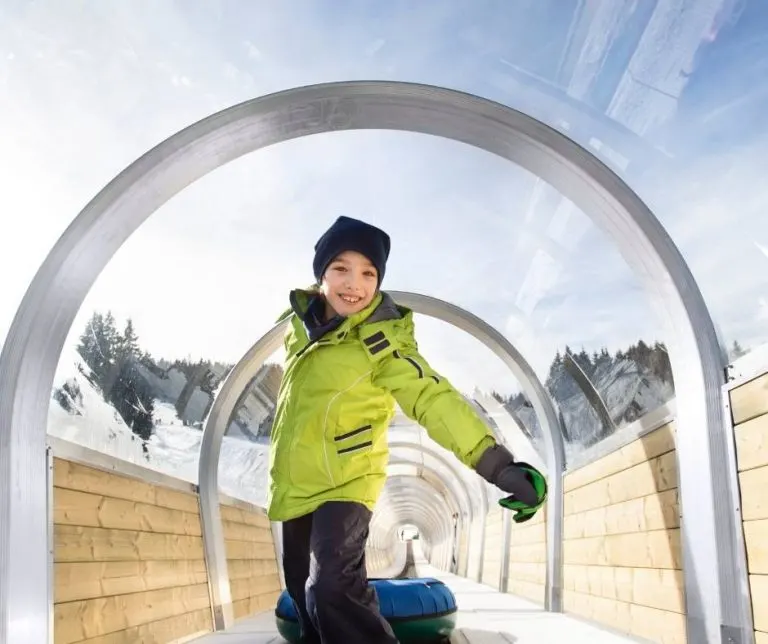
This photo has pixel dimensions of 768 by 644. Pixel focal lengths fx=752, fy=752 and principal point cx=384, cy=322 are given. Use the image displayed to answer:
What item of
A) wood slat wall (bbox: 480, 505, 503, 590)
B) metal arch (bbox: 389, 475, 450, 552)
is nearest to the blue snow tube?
wood slat wall (bbox: 480, 505, 503, 590)

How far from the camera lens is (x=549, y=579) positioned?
599cm

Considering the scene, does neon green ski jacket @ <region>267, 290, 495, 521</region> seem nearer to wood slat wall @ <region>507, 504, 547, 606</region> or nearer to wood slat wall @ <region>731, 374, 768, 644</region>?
wood slat wall @ <region>731, 374, 768, 644</region>

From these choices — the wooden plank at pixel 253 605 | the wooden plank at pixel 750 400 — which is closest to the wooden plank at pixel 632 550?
the wooden plank at pixel 750 400

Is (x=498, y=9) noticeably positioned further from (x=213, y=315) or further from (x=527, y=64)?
(x=213, y=315)

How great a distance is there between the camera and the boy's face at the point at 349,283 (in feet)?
9.69

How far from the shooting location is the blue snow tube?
3.89 m

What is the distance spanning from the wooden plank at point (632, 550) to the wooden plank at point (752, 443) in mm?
726

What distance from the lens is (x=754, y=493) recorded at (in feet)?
9.01

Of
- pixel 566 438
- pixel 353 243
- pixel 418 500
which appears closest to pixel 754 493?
pixel 353 243

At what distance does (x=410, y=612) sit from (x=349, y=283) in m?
1.96

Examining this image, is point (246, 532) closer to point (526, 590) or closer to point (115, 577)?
point (526, 590)

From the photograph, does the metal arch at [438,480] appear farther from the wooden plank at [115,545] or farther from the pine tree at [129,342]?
the pine tree at [129,342]

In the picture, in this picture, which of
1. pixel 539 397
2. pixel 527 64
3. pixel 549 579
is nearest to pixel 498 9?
pixel 527 64

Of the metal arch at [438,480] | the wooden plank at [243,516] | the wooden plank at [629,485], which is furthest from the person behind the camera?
the metal arch at [438,480]
